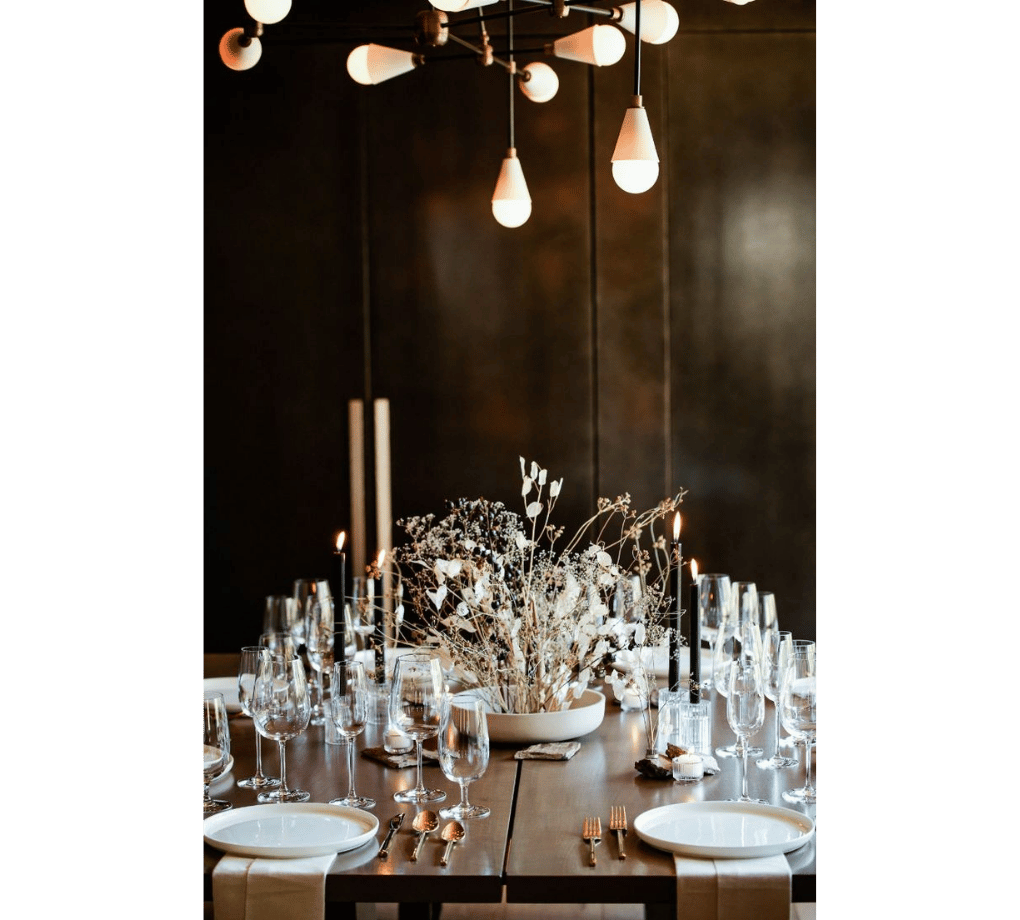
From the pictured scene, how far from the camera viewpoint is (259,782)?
71.2 inches

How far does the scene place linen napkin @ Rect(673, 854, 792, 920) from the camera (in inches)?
54.1

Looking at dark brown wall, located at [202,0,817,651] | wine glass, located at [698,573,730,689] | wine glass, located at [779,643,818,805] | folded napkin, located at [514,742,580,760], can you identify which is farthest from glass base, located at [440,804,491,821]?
dark brown wall, located at [202,0,817,651]

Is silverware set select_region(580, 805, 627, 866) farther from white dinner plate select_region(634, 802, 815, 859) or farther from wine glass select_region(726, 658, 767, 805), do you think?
wine glass select_region(726, 658, 767, 805)

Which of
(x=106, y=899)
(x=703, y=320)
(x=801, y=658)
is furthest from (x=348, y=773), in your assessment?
(x=703, y=320)

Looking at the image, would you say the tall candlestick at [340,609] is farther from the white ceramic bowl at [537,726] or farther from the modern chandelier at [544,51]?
the modern chandelier at [544,51]

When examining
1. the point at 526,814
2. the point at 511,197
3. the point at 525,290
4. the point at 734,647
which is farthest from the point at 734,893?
the point at 525,290

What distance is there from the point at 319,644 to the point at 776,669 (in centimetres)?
103

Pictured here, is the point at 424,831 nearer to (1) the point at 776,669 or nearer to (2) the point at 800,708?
(2) the point at 800,708

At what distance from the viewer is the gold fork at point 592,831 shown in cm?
151

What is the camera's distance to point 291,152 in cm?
382

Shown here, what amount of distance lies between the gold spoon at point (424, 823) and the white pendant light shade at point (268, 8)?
1.43m

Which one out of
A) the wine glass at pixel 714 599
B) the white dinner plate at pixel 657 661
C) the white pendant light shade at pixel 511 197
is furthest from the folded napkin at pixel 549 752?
the white pendant light shade at pixel 511 197

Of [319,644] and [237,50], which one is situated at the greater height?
[237,50]
